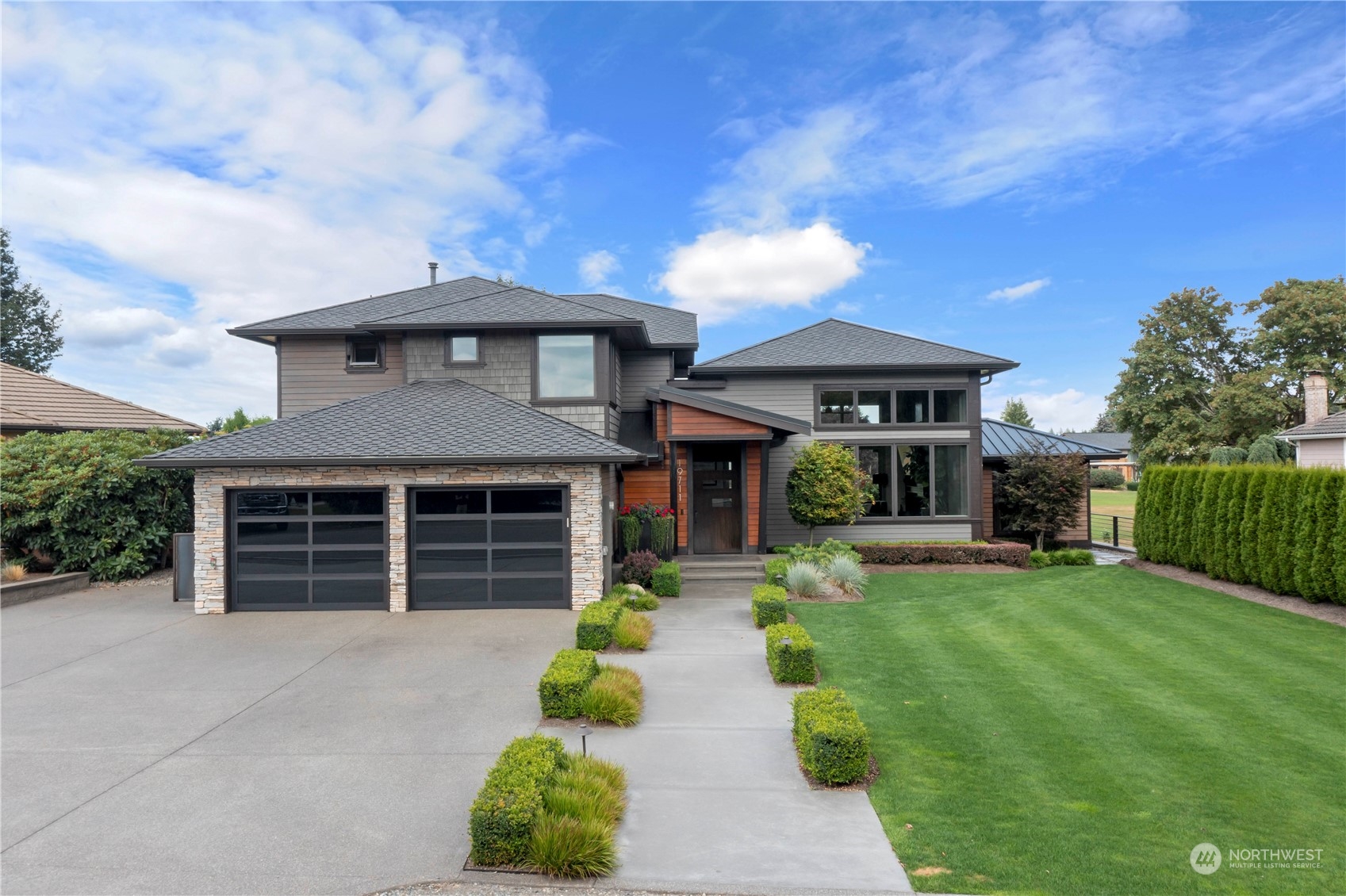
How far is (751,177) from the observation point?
20203 mm

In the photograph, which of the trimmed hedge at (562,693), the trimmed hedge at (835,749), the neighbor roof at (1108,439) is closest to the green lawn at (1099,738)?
the trimmed hedge at (835,749)

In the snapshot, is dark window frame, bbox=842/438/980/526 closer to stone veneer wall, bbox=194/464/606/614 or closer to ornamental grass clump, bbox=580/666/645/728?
stone veneer wall, bbox=194/464/606/614

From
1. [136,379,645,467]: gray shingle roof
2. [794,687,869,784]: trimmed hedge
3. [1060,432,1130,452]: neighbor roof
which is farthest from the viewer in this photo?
[1060,432,1130,452]: neighbor roof

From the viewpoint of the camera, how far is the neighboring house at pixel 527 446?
11.1 metres

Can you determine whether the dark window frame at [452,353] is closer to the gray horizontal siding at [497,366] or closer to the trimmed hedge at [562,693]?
the gray horizontal siding at [497,366]

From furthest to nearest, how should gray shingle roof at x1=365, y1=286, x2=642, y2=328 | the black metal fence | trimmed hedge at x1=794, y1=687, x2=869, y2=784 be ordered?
the black metal fence < gray shingle roof at x1=365, y1=286, x2=642, y2=328 < trimmed hedge at x1=794, y1=687, x2=869, y2=784

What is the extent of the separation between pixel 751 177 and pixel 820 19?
649 centimetres

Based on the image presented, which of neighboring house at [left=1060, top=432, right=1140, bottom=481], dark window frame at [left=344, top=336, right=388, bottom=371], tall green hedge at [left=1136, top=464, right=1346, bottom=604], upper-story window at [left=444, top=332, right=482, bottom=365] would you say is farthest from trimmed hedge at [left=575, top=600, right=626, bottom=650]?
neighboring house at [left=1060, top=432, right=1140, bottom=481]

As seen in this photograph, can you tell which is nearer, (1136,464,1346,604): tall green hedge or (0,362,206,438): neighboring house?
(1136,464,1346,604): tall green hedge

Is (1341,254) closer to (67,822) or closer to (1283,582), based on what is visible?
(1283,582)

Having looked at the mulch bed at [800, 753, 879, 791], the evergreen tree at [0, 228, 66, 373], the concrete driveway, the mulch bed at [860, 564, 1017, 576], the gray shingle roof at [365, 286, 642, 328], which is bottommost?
the mulch bed at [800, 753, 879, 791]

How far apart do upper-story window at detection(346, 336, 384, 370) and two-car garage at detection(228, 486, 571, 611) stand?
16.0 ft

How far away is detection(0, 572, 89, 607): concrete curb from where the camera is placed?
1165 centimetres

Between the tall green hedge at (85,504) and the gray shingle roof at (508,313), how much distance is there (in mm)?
6086
